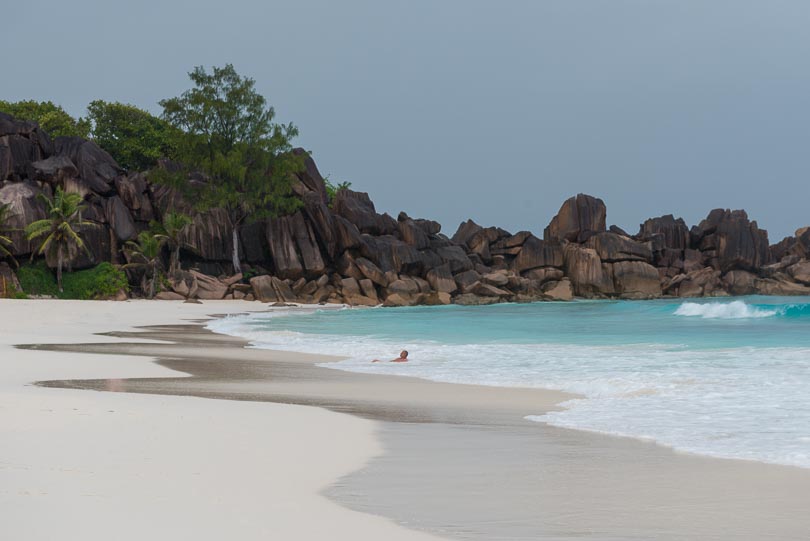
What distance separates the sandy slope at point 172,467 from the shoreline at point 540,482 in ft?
1.13

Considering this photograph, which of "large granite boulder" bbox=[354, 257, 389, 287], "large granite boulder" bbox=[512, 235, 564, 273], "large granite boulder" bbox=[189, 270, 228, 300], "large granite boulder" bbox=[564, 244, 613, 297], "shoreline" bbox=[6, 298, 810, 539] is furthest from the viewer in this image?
"large granite boulder" bbox=[512, 235, 564, 273]

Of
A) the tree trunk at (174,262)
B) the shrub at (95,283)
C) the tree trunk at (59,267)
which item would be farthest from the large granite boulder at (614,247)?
the tree trunk at (59,267)

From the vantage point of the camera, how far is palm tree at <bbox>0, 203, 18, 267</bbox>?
168 ft

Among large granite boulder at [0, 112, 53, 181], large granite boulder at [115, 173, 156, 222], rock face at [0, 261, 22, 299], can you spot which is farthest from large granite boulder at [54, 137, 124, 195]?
rock face at [0, 261, 22, 299]

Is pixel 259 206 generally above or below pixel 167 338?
above

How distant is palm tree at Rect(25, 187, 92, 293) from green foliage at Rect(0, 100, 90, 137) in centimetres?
2112

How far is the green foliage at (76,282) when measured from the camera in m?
52.4

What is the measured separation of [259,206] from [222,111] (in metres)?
8.12

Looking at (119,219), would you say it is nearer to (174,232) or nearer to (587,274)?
(174,232)

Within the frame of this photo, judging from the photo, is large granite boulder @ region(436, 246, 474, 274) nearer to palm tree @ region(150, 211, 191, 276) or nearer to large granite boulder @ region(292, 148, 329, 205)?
large granite boulder @ region(292, 148, 329, 205)

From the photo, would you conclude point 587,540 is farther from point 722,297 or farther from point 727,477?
point 722,297

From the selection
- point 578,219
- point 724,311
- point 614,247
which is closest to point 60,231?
point 724,311

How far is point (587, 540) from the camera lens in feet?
14.4

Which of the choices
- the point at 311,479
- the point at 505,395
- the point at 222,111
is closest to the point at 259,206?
the point at 222,111
